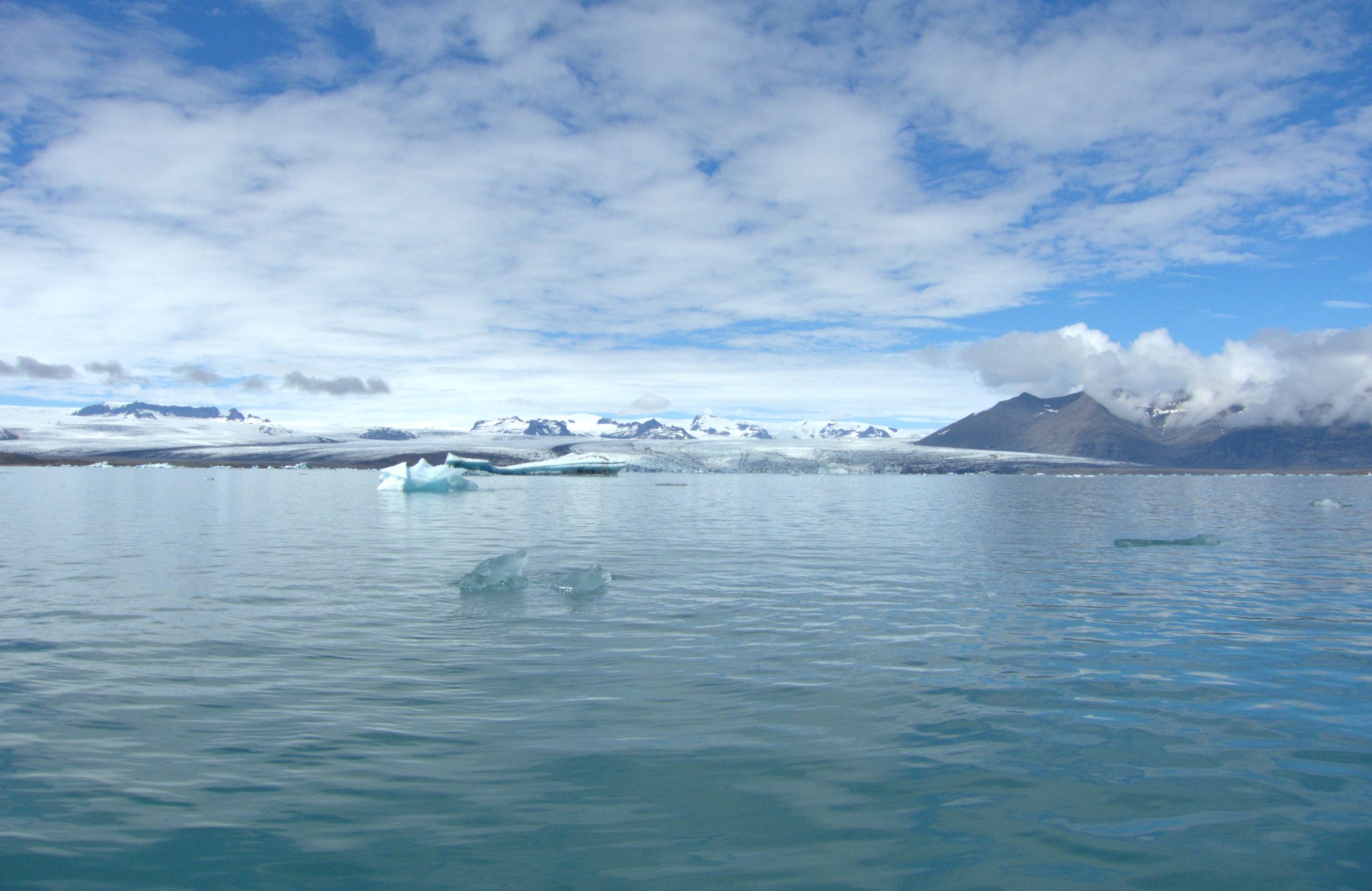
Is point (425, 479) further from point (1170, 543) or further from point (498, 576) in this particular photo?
point (1170, 543)

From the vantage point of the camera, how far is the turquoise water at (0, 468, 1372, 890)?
4.65 m

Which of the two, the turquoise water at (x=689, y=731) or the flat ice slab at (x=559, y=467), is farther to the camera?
the flat ice slab at (x=559, y=467)

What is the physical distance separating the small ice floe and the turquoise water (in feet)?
14.9

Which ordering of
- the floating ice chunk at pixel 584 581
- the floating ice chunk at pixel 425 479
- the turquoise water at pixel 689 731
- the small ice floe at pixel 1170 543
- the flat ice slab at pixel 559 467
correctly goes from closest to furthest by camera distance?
the turquoise water at pixel 689 731
the floating ice chunk at pixel 584 581
the small ice floe at pixel 1170 543
the floating ice chunk at pixel 425 479
the flat ice slab at pixel 559 467

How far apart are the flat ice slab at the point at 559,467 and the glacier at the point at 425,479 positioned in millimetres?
40429

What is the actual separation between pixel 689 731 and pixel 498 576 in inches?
310

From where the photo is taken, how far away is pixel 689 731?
6668 millimetres

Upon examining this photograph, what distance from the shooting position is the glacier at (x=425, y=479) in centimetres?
5434

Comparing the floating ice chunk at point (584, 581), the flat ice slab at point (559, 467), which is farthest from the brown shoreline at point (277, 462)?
the floating ice chunk at point (584, 581)

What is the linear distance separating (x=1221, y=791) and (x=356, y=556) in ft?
58.3

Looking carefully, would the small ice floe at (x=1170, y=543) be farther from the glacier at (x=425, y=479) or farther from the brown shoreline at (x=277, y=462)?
the brown shoreline at (x=277, y=462)

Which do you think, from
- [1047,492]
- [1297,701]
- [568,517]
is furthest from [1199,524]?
[1047,492]

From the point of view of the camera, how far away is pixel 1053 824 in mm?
5098

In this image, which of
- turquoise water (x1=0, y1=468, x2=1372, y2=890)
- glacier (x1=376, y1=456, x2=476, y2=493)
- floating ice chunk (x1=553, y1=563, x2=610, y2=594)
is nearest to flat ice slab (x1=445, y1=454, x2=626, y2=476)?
glacier (x1=376, y1=456, x2=476, y2=493)
